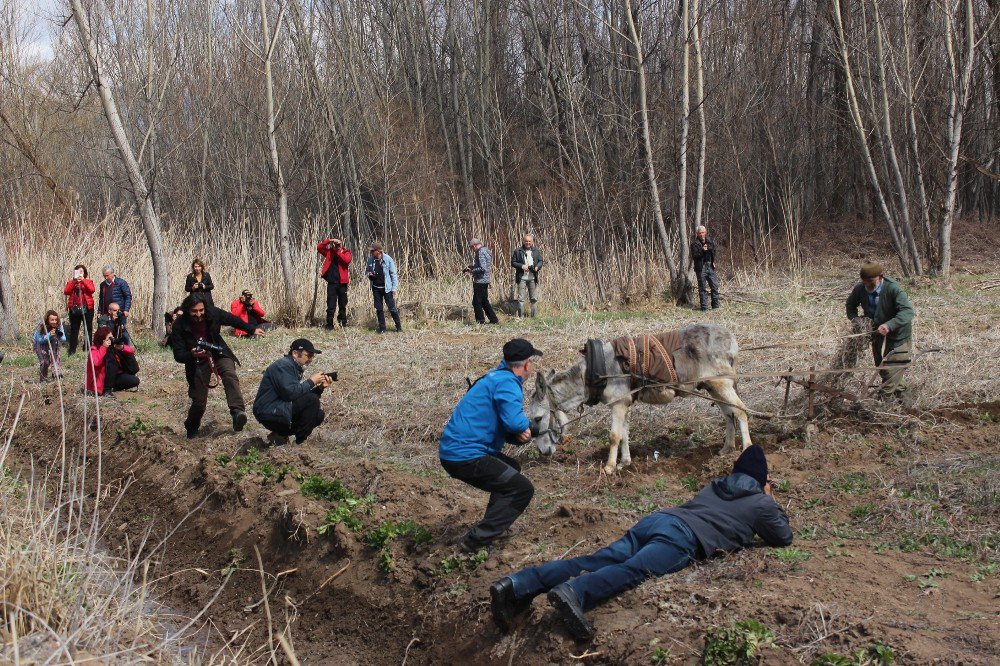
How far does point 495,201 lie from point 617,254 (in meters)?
12.1

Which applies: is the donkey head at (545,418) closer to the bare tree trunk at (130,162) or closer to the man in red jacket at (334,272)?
the man in red jacket at (334,272)

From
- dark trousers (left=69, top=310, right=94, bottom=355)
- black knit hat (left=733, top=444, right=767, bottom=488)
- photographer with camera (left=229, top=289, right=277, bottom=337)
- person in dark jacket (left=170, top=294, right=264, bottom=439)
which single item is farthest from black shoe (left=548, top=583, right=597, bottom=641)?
dark trousers (left=69, top=310, right=94, bottom=355)

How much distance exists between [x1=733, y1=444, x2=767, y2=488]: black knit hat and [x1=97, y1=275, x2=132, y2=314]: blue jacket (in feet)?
41.1

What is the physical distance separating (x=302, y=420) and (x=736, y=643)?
613 centimetres

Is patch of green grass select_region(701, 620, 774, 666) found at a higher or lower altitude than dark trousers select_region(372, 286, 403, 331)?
lower

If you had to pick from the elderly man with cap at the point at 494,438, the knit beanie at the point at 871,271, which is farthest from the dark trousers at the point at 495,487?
the knit beanie at the point at 871,271

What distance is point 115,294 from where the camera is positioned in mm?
15781

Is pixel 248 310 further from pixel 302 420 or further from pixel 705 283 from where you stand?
pixel 705 283

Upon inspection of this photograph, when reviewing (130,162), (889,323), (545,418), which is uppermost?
(130,162)

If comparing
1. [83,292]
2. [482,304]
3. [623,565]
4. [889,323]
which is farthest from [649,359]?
[83,292]

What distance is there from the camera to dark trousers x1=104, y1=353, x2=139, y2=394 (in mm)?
12625

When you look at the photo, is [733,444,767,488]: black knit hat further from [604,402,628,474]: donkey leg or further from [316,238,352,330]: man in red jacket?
[316,238,352,330]: man in red jacket

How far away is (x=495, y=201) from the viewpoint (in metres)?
31.6

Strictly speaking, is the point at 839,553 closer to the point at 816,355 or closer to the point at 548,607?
the point at 548,607
